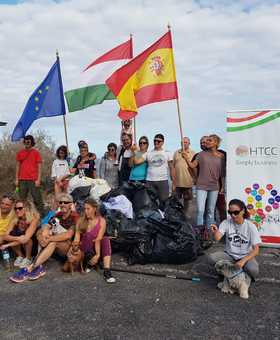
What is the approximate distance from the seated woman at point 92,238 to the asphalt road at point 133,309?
0.82ft

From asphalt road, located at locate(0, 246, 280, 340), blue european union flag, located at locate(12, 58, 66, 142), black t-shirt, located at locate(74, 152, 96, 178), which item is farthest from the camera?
blue european union flag, located at locate(12, 58, 66, 142)

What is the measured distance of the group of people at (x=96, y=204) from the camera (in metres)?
4.46

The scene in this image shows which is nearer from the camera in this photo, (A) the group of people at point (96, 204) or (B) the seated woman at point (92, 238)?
(A) the group of people at point (96, 204)

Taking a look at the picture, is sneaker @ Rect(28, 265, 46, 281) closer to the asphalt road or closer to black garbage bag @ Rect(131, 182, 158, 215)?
the asphalt road

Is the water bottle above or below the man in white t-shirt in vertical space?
below

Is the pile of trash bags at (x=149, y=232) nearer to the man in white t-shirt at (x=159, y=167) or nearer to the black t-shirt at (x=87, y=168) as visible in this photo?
the man in white t-shirt at (x=159, y=167)

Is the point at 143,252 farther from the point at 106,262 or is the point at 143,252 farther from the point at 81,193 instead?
the point at 81,193

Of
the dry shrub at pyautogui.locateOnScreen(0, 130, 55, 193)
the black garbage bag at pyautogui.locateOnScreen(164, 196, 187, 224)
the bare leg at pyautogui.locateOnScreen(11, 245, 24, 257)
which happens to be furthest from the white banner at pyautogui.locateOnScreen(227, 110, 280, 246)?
the dry shrub at pyautogui.locateOnScreen(0, 130, 55, 193)

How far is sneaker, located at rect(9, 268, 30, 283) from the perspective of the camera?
4.64 m

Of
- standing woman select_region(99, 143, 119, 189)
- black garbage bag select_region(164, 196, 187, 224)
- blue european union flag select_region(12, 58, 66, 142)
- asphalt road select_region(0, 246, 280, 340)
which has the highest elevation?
blue european union flag select_region(12, 58, 66, 142)

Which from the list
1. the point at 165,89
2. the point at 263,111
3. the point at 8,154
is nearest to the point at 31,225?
the point at 165,89

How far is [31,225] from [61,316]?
1.98 m

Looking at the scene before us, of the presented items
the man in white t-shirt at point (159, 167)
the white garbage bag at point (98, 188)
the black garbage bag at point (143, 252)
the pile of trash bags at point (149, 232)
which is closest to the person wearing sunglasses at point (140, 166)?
the man in white t-shirt at point (159, 167)

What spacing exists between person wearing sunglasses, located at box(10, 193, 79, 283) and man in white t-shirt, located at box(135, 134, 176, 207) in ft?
5.81
